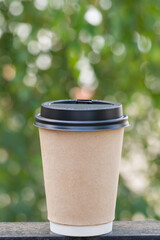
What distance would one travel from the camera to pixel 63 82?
324cm

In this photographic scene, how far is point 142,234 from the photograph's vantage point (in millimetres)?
1400

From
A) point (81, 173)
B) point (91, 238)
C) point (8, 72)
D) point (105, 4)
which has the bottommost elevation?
point (91, 238)

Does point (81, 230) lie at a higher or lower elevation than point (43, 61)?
lower

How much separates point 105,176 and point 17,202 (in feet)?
6.09

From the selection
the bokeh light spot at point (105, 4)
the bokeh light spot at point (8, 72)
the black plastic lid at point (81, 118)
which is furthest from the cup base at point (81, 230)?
the bokeh light spot at point (8, 72)

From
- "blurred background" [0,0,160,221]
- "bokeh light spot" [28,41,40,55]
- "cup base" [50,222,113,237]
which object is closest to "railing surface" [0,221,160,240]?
"cup base" [50,222,113,237]

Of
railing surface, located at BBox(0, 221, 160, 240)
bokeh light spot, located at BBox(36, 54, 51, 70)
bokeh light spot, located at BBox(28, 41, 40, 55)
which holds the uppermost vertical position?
bokeh light spot, located at BBox(28, 41, 40, 55)

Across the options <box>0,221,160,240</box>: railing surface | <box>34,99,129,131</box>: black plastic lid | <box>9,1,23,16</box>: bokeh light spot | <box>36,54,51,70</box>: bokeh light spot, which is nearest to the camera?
<box>34,99,129,131</box>: black plastic lid

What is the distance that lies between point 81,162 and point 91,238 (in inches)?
9.4

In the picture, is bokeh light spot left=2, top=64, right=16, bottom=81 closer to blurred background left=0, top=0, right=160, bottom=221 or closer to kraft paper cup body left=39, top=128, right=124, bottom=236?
blurred background left=0, top=0, right=160, bottom=221

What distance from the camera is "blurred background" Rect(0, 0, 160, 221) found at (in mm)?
2639

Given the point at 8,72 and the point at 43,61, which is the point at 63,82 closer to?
the point at 43,61

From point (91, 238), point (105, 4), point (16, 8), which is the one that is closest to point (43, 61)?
point (16, 8)

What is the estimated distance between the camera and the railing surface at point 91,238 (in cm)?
137
